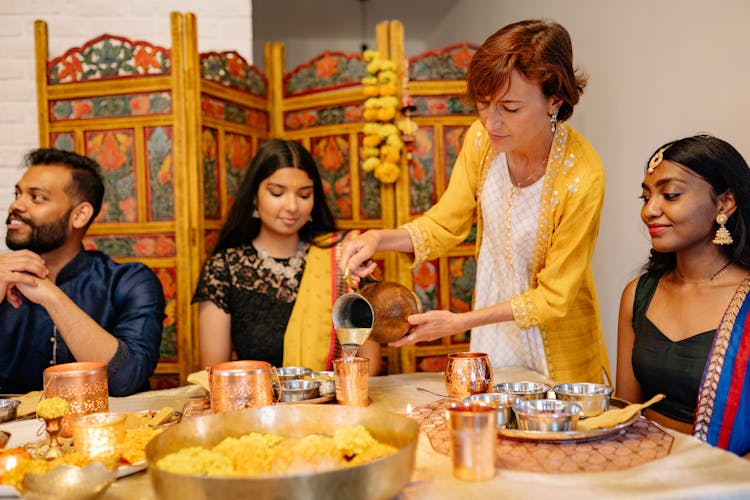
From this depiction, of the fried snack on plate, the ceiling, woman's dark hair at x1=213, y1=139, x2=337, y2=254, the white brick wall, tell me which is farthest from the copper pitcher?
the ceiling

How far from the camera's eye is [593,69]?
430 cm

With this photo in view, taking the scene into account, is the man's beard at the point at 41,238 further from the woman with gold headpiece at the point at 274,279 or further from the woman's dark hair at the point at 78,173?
the woman with gold headpiece at the point at 274,279

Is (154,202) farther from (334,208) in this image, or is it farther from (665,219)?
(665,219)

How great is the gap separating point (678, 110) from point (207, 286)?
2.30 metres

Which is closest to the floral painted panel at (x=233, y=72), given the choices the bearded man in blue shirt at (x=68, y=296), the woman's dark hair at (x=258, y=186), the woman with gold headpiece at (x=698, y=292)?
the woman's dark hair at (x=258, y=186)

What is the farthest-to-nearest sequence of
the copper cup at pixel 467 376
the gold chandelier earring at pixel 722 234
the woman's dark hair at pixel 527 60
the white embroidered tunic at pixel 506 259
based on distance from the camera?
the white embroidered tunic at pixel 506 259 < the woman's dark hair at pixel 527 60 < the gold chandelier earring at pixel 722 234 < the copper cup at pixel 467 376

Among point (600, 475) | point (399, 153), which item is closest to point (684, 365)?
point (600, 475)

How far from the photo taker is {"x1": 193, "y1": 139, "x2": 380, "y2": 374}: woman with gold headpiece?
284 cm

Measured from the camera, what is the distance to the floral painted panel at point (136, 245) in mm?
3986

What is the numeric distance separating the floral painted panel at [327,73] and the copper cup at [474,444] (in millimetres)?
3278

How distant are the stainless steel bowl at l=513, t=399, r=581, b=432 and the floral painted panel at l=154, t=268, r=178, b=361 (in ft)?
9.41

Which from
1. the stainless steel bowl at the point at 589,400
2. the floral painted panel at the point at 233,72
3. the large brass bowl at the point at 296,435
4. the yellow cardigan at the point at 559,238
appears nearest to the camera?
the large brass bowl at the point at 296,435

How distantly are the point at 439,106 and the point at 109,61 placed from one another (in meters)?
1.91

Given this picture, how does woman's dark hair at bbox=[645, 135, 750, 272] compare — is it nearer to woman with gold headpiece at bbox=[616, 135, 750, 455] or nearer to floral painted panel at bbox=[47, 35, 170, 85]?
woman with gold headpiece at bbox=[616, 135, 750, 455]
